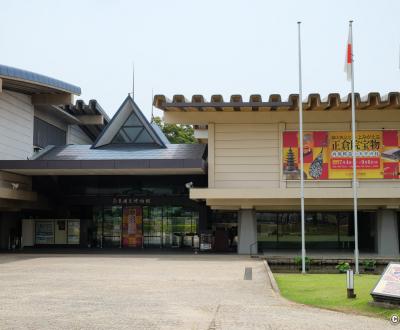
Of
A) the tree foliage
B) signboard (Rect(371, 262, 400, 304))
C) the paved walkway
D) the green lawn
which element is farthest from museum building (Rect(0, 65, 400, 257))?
the tree foliage

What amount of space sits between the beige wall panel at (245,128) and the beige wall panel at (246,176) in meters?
2.18

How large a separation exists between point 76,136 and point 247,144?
15.8 meters

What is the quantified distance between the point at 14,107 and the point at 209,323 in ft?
75.0

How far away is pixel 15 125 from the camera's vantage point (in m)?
30.1

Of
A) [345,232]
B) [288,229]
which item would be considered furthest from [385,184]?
[288,229]

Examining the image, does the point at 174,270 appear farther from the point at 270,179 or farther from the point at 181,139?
the point at 181,139

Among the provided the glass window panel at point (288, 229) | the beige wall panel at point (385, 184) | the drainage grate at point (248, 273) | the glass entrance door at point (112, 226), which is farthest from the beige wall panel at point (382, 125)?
the glass entrance door at point (112, 226)

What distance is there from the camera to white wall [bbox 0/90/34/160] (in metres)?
28.9

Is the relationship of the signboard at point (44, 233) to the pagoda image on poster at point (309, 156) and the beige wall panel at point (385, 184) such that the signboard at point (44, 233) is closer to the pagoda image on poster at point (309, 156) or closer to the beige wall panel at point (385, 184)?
the pagoda image on poster at point (309, 156)

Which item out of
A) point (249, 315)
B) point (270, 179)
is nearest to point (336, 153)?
point (270, 179)

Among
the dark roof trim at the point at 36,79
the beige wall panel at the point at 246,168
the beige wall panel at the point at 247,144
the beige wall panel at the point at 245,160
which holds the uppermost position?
the dark roof trim at the point at 36,79

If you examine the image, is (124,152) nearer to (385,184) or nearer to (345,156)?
(345,156)

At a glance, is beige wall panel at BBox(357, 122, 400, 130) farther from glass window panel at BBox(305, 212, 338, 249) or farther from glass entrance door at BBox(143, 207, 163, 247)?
glass entrance door at BBox(143, 207, 163, 247)

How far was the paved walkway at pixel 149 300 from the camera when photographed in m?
10.4
